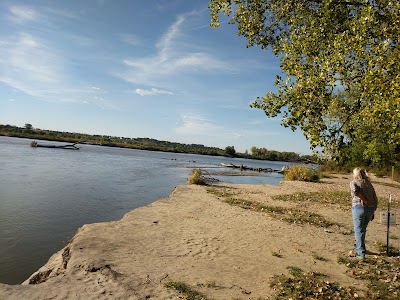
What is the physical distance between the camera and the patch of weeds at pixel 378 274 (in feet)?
25.2

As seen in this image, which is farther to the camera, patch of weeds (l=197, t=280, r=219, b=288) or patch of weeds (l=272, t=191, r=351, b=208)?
patch of weeds (l=272, t=191, r=351, b=208)

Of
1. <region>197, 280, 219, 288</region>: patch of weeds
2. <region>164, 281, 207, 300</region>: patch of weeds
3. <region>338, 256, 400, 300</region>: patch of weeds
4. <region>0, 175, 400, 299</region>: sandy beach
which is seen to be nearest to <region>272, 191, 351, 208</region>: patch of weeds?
<region>0, 175, 400, 299</region>: sandy beach

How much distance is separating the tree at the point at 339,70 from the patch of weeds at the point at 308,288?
3434 mm

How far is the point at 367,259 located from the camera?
10180 mm

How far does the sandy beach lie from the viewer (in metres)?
7.38

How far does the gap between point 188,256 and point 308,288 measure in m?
3.49

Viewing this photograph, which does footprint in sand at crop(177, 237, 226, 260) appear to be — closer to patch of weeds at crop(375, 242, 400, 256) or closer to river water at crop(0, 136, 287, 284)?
river water at crop(0, 136, 287, 284)

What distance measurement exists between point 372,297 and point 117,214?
13.0 m

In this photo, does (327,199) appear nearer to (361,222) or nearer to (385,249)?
(385,249)

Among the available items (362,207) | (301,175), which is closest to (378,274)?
(362,207)

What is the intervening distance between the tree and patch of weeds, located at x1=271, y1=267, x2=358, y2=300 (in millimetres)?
3434

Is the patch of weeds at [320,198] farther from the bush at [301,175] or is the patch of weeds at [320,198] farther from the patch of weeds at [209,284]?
the patch of weeds at [209,284]

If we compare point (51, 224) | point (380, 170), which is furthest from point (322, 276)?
point (380, 170)

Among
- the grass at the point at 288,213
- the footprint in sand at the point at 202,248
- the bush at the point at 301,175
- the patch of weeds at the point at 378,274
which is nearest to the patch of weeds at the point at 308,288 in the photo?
the patch of weeds at the point at 378,274
